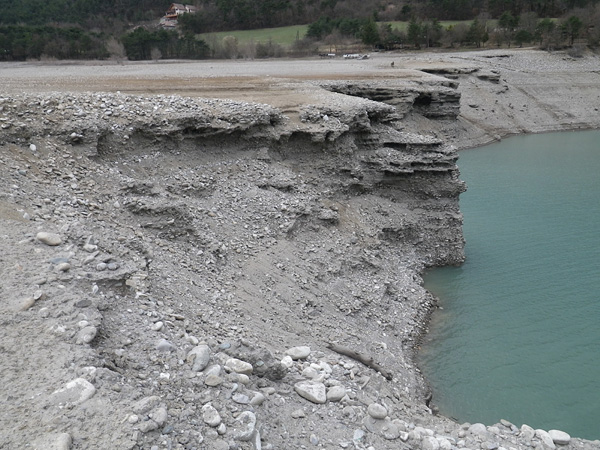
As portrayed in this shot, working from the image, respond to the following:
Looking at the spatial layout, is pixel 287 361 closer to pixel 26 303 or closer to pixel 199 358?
A: pixel 199 358

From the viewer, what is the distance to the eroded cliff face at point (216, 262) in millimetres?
6211

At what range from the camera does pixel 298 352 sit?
9.42m

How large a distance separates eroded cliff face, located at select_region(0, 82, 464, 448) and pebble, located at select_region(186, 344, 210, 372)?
0.19 ft

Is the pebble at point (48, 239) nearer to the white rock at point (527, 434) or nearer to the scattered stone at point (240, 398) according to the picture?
the scattered stone at point (240, 398)

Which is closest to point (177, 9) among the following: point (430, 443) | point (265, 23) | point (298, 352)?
point (265, 23)

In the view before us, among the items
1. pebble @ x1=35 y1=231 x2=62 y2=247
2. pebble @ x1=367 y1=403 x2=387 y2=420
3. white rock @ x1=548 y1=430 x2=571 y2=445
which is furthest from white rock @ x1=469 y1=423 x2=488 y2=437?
pebble @ x1=35 y1=231 x2=62 y2=247

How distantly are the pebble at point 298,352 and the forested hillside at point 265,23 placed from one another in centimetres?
5304

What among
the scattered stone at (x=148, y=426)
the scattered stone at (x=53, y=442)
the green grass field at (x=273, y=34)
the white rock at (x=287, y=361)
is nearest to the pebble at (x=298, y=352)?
the white rock at (x=287, y=361)

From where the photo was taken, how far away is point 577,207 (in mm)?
23938

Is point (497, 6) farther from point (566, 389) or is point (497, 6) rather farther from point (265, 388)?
point (265, 388)

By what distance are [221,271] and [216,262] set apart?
0.32 meters

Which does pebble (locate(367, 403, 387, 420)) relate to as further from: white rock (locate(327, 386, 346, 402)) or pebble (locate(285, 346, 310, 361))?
pebble (locate(285, 346, 310, 361))

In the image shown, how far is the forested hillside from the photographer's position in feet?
180

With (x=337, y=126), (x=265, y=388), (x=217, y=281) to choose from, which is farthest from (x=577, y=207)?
(x=265, y=388)
